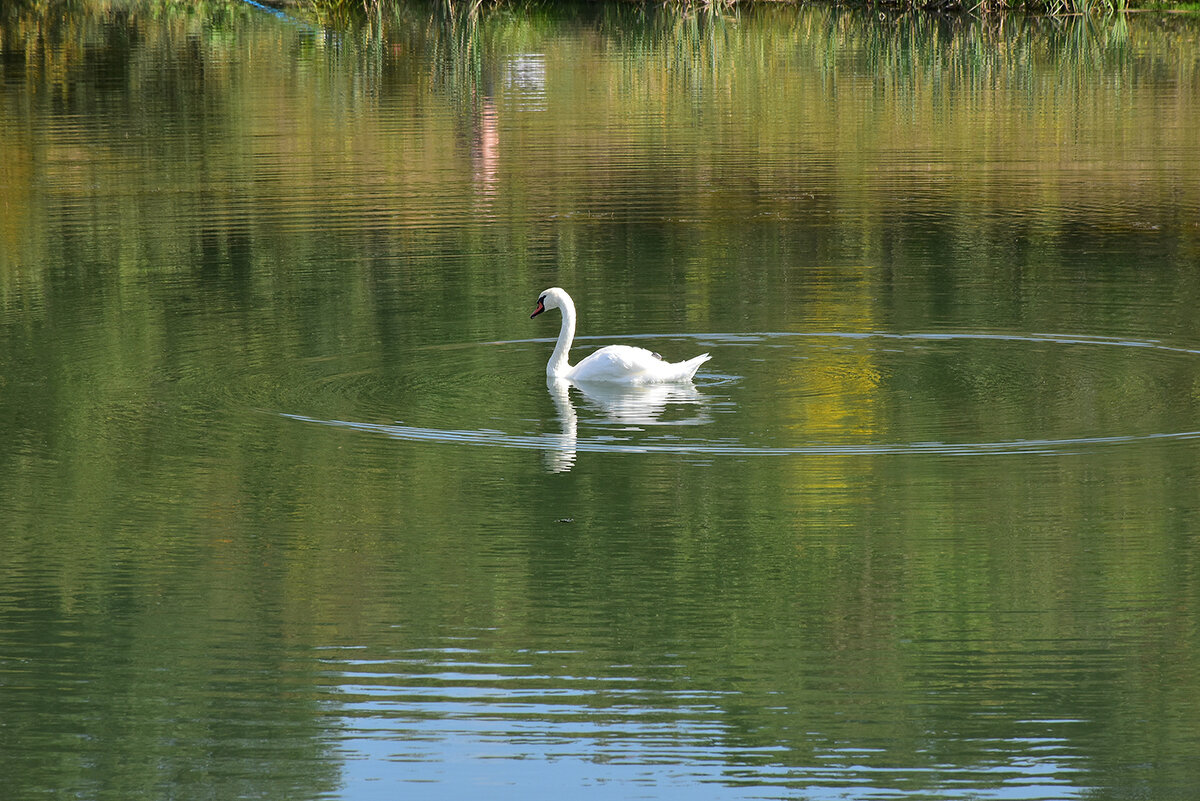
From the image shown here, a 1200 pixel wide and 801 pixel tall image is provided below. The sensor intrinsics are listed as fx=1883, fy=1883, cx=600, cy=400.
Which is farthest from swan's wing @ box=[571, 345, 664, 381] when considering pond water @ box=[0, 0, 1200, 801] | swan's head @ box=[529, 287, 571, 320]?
swan's head @ box=[529, 287, 571, 320]

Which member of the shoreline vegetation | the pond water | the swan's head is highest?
the shoreline vegetation

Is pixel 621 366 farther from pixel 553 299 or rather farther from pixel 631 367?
pixel 553 299

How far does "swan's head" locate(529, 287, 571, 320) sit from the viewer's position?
1255 centimetres

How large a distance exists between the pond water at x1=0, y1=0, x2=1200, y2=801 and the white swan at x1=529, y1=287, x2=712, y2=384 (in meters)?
0.20

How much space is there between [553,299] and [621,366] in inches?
47.0

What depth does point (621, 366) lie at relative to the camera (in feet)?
38.7

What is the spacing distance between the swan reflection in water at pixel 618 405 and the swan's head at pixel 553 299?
794mm

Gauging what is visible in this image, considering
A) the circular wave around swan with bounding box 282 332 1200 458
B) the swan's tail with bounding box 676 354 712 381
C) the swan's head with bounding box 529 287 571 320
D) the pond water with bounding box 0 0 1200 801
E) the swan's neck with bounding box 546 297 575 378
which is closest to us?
the pond water with bounding box 0 0 1200 801

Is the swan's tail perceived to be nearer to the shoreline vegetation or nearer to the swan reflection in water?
the swan reflection in water

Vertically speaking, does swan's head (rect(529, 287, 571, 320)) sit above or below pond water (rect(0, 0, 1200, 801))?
above

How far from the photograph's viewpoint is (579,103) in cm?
2873

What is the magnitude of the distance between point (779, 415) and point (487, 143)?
1436 cm

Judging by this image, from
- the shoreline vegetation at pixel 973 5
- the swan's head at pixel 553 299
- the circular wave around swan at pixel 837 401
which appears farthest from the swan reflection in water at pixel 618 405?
the shoreline vegetation at pixel 973 5

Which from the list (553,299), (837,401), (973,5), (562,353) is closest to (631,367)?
(562,353)
